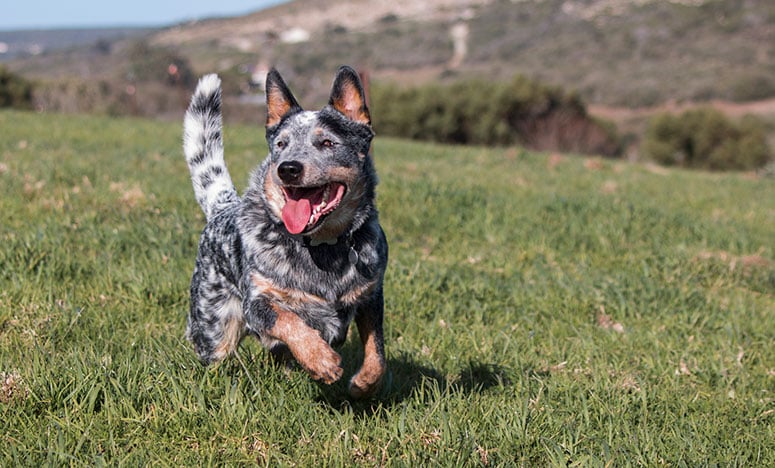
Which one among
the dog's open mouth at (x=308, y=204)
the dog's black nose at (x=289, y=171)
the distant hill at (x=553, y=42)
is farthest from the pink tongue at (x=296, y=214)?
the distant hill at (x=553, y=42)

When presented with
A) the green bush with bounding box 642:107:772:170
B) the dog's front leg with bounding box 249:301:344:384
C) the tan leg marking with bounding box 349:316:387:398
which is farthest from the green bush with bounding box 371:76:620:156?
the dog's front leg with bounding box 249:301:344:384

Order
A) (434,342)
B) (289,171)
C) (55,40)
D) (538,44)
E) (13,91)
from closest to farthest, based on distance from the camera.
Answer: (289,171) → (434,342) → (13,91) → (55,40) → (538,44)

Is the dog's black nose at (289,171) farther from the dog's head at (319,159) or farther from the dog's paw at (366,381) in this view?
the dog's paw at (366,381)

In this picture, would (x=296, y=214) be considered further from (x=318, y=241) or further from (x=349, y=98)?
(x=349, y=98)

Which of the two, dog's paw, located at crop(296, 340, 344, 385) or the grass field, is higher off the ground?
dog's paw, located at crop(296, 340, 344, 385)

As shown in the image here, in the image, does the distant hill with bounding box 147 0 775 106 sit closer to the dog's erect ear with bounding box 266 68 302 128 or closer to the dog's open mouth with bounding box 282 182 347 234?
the dog's erect ear with bounding box 266 68 302 128

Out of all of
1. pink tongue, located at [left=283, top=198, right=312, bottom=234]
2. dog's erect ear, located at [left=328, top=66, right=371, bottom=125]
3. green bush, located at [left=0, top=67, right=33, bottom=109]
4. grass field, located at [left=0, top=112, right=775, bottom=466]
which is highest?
dog's erect ear, located at [left=328, top=66, right=371, bottom=125]

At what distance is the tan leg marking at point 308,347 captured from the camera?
296 centimetres

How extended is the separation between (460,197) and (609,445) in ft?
17.4

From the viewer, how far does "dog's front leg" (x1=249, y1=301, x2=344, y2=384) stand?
2967 mm

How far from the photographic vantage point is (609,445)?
126 inches

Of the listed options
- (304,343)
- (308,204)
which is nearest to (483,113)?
(308,204)

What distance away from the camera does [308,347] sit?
9.91 ft

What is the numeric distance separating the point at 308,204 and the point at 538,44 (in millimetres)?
78120
